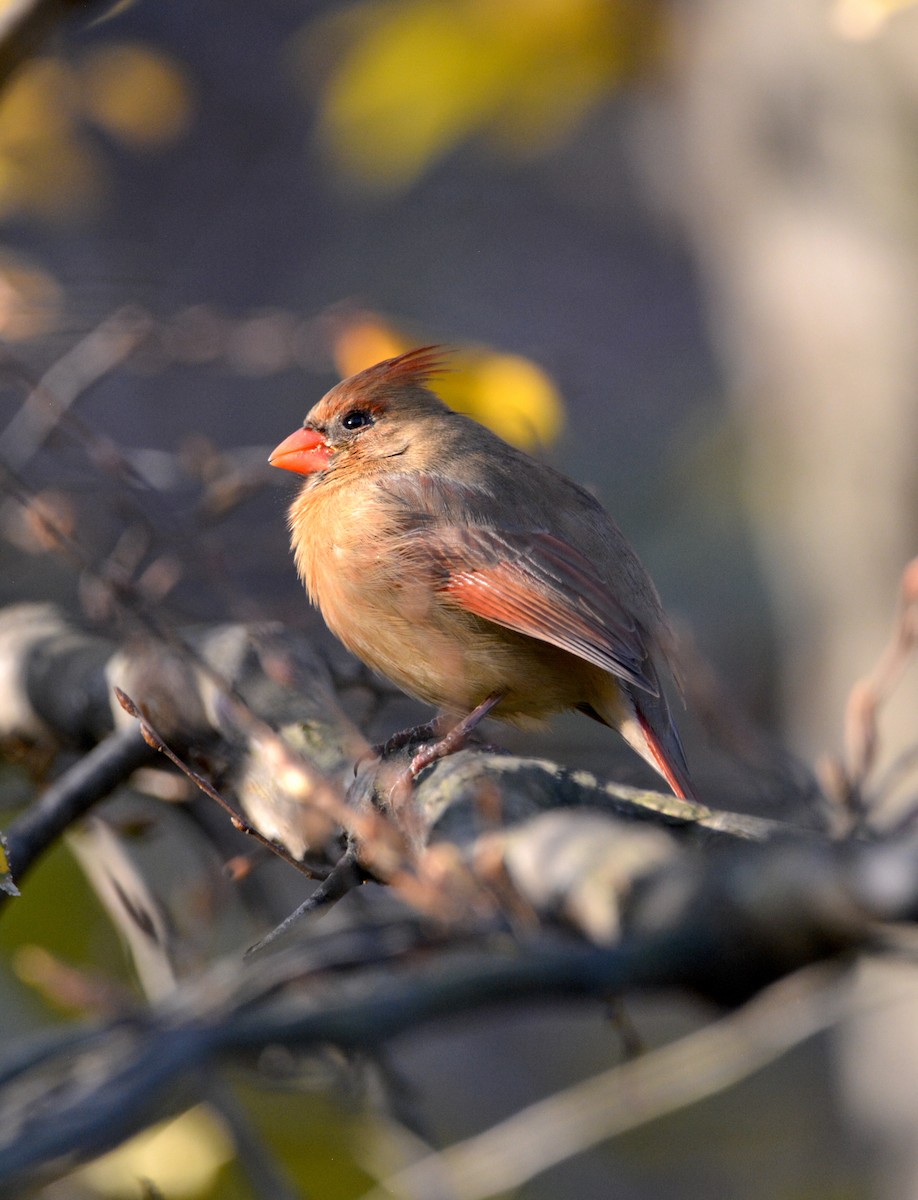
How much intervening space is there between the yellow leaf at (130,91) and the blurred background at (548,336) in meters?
0.02

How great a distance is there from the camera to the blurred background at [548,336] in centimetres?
315

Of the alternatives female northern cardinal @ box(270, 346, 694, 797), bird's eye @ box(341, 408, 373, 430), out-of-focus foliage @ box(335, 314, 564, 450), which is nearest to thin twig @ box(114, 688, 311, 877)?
female northern cardinal @ box(270, 346, 694, 797)

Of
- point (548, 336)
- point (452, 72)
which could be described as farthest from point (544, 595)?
point (548, 336)

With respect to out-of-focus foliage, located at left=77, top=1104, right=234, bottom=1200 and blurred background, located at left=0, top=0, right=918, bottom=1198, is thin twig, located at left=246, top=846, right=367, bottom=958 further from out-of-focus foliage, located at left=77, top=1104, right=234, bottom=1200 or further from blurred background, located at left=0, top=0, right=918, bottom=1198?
out-of-focus foliage, located at left=77, top=1104, right=234, bottom=1200

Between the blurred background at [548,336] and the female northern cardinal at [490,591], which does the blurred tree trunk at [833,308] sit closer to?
the blurred background at [548,336]

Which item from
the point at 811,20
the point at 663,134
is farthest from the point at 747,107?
the point at 663,134

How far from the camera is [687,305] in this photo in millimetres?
9664

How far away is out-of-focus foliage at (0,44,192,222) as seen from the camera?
4.18m

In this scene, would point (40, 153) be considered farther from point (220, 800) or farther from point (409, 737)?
point (220, 800)

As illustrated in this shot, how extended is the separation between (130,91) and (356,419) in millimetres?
2665

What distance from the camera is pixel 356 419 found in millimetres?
3361

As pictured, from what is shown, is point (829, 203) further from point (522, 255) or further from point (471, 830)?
point (522, 255)

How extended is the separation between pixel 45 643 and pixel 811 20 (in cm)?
352

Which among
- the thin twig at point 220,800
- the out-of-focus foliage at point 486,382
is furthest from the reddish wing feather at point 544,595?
the thin twig at point 220,800
